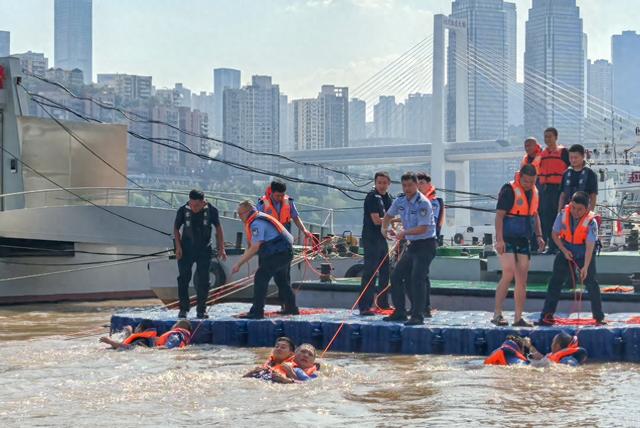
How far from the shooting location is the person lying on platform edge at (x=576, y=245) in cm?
1270

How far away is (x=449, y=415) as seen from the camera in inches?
379

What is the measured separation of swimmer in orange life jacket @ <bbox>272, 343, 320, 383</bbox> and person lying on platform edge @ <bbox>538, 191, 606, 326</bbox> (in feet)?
9.69

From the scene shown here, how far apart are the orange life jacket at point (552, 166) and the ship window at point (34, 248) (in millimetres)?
10764

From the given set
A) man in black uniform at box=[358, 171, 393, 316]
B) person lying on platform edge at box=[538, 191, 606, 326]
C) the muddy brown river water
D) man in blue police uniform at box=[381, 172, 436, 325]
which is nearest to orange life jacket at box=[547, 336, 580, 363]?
the muddy brown river water

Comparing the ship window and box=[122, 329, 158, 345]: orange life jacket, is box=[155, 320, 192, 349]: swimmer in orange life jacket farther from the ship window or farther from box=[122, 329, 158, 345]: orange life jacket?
the ship window

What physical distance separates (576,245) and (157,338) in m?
4.77

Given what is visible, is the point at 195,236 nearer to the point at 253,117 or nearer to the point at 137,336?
the point at 137,336

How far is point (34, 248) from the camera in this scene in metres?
23.1

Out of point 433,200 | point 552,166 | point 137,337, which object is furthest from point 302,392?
point 552,166

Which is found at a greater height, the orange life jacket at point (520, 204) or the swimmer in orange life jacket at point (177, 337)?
the orange life jacket at point (520, 204)

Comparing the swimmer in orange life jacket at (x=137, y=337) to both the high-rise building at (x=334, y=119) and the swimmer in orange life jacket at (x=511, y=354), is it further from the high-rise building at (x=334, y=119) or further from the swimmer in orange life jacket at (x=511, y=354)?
the high-rise building at (x=334, y=119)

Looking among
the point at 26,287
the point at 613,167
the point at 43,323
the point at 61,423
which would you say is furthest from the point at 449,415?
the point at 613,167

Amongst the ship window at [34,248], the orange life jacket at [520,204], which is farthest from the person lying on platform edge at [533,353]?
the ship window at [34,248]

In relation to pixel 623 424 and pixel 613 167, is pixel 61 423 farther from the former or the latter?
pixel 613 167
